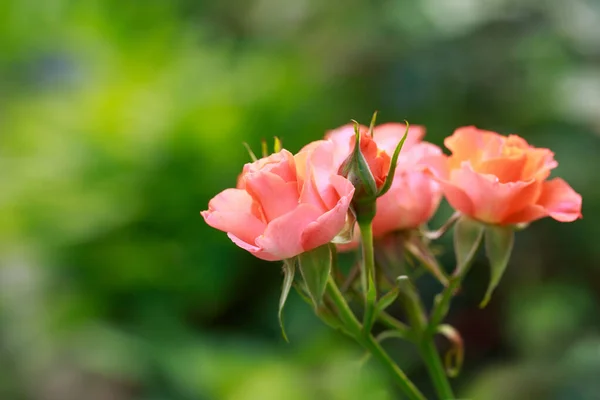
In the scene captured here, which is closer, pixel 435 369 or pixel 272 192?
pixel 272 192

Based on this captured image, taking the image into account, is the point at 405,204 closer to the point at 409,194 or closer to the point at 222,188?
the point at 409,194

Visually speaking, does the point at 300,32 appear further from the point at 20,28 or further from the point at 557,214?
the point at 557,214

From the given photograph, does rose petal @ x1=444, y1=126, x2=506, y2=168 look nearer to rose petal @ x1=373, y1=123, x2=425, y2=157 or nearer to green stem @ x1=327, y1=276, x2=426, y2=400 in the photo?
rose petal @ x1=373, y1=123, x2=425, y2=157

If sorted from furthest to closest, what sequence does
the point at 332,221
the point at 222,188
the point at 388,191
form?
the point at 222,188, the point at 388,191, the point at 332,221

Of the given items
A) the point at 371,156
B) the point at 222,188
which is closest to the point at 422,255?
the point at 371,156

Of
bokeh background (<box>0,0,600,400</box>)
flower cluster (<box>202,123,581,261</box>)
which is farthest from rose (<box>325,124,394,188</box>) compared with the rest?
bokeh background (<box>0,0,600,400</box>)

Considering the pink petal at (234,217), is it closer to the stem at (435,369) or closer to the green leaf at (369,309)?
the green leaf at (369,309)
